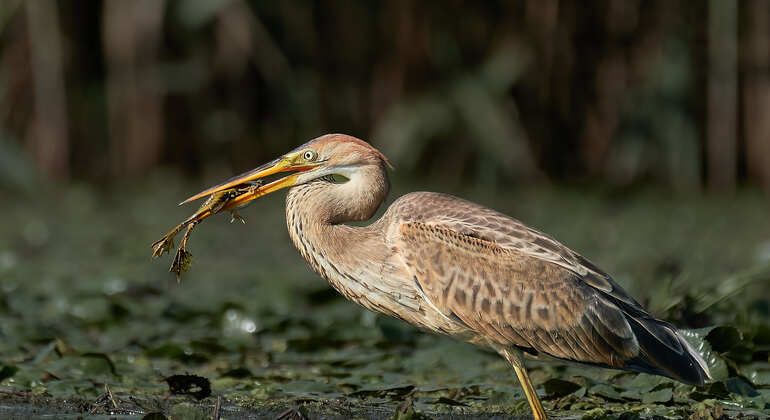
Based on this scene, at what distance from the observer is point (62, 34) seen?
1233cm

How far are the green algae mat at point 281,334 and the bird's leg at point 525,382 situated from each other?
247 millimetres

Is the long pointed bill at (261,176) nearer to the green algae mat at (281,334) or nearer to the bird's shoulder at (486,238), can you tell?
the bird's shoulder at (486,238)

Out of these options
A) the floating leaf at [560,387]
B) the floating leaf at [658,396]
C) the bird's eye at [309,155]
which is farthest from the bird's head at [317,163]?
the floating leaf at [658,396]

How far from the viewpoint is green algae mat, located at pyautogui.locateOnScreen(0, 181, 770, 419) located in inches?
226

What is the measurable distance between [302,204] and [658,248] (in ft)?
16.6

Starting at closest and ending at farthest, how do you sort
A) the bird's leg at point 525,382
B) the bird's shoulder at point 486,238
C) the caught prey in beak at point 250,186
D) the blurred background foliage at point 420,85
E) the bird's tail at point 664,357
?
the bird's leg at point 525,382 < the bird's tail at point 664,357 < the bird's shoulder at point 486,238 < the caught prey in beak at point 250,186 < the blurred background foliage at point 420,85

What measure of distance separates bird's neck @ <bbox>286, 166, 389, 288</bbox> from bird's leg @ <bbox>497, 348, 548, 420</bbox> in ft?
2.53

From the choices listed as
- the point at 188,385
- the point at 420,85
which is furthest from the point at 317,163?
the point at 420,85

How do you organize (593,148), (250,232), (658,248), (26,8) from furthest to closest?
1. (593,148)
2. (26,8)
3. (250,232)
4. (658,248)

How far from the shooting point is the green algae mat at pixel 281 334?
5738 millimetres

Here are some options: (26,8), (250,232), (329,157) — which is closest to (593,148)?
(250,232)

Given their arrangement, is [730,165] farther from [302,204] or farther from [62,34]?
[302,204]

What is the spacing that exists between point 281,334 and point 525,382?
90.3 inches

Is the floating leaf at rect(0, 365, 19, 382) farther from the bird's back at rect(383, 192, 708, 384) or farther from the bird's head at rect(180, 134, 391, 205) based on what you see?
the bird's back at rect(383, 192, 708, 384)
